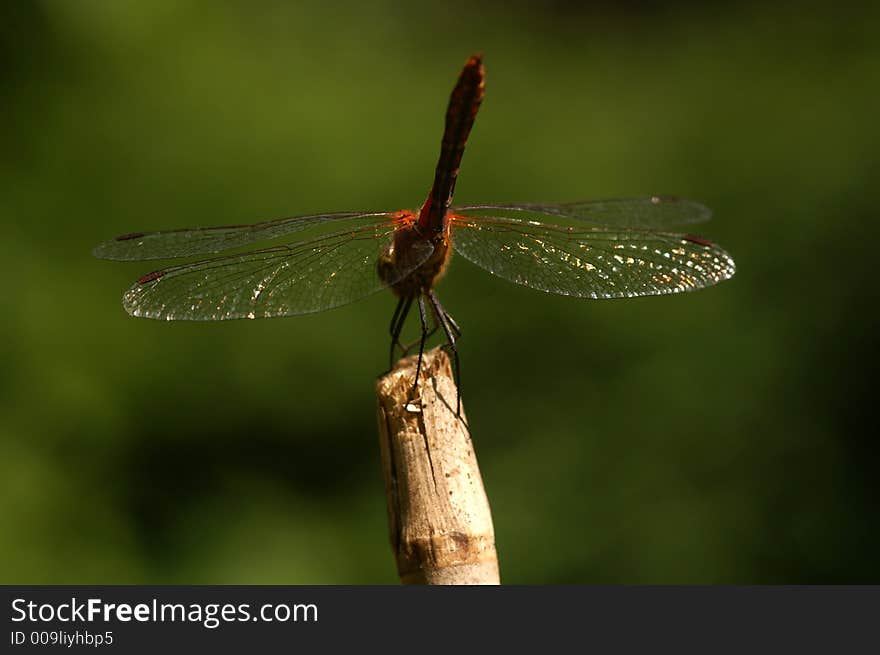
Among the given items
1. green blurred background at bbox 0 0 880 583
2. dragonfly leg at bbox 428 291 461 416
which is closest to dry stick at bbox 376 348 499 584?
dragonfly leg at bbox 428 291 461 416

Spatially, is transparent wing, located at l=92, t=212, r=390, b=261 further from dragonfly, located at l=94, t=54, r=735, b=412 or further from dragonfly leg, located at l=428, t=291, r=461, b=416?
dragonfly leg, located at l=428, t=291, r=461, b=416

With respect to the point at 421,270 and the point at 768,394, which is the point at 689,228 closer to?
the point at 768,394

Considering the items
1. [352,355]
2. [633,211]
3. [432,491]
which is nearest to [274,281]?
[432,491]

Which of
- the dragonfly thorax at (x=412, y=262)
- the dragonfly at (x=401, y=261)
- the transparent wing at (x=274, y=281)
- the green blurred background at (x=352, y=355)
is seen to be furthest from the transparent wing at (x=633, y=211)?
the green blurred background at (x=352, y=355)

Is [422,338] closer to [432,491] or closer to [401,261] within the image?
[401,261]

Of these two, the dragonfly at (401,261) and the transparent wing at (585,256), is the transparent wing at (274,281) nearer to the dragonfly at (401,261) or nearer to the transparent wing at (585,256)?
the dragonfly at (401,261)

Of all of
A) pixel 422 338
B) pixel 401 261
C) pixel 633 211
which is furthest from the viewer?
pixel 633 211


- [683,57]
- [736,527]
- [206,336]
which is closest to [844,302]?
[736,527]
